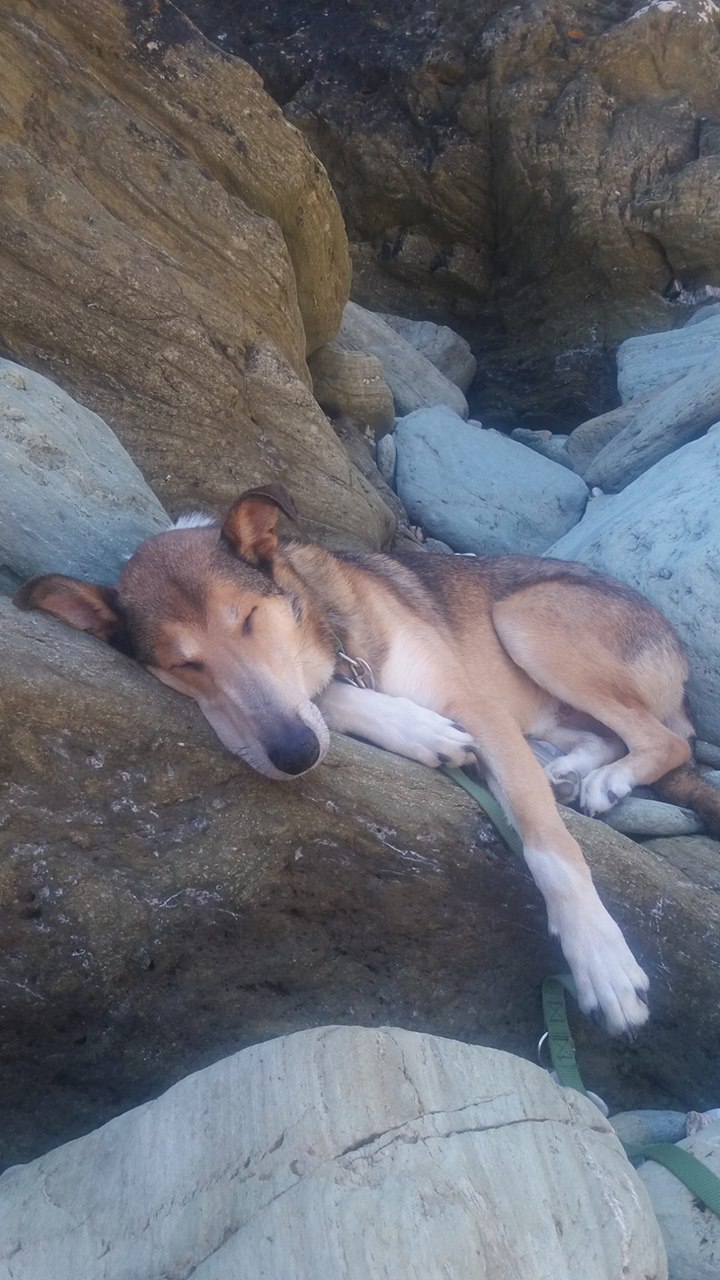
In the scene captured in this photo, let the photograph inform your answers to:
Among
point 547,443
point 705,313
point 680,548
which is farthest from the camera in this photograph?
point 705,313

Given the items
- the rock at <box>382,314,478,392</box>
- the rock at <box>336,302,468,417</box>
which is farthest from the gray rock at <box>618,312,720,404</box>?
the rock at <box>382,314,478,392</box>

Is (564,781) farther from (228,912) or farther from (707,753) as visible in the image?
(228,912)

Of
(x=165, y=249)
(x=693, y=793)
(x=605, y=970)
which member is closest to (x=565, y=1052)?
(x=605, y=970)

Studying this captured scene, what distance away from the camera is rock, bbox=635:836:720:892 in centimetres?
423

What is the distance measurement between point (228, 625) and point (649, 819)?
2.32 meters

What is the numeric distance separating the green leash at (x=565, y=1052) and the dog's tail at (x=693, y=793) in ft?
4.10

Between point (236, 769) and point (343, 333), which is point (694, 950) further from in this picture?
point (343, 333)

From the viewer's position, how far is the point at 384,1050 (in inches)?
100

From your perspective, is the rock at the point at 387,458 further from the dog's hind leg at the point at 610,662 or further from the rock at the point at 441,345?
the dog's hind leg at the point at 610,662

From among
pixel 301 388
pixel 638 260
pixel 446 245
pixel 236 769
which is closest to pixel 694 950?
pixel 236 769

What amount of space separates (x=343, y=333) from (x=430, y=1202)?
9241 mm

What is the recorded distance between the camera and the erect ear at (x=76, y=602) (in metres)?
3.50

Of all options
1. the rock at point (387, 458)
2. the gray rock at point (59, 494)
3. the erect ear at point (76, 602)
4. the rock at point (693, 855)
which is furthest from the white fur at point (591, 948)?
the rock at point (387, 458)

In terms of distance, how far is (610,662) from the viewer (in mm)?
5094
